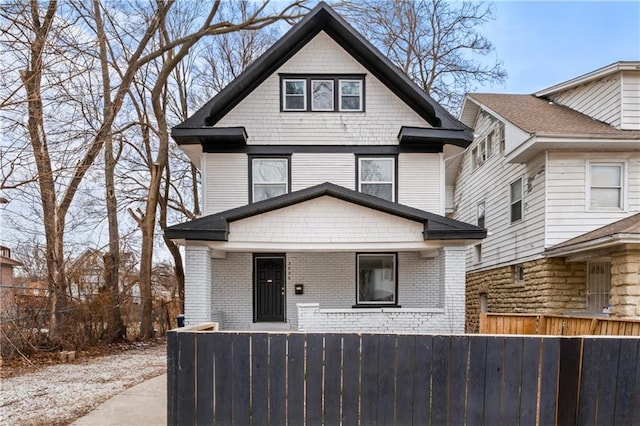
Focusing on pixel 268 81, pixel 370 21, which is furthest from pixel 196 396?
pixel 370 21

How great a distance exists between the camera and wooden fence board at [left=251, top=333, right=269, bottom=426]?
418 cm

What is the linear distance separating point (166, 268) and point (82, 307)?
939 centimetres

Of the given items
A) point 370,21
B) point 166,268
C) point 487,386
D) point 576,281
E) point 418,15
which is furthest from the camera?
point 166,268

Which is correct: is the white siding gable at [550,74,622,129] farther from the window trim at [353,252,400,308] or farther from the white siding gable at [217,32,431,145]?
the window trim at [353,252,400,308]

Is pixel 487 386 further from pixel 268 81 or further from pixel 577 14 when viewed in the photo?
pixel 577 14

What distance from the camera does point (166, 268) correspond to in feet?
67.8

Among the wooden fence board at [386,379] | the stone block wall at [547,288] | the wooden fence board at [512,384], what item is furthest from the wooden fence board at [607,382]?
the stone block wall at [547,288]

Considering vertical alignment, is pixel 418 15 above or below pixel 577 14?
above

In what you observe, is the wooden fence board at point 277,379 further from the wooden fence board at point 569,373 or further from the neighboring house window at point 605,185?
the neighboring house window at point 605,185

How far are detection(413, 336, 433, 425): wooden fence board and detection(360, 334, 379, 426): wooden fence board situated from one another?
40 cm

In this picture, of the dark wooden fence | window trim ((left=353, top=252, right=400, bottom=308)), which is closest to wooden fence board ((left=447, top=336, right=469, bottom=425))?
the dark wooden fence

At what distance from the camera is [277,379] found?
13.8 feet

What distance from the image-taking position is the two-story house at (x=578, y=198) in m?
9.52

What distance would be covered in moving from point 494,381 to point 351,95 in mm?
8638
